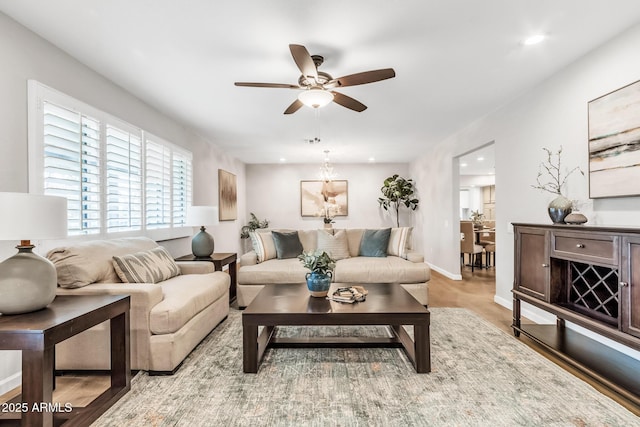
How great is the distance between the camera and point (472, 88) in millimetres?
3436

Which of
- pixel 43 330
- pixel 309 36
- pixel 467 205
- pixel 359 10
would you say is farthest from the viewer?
pixel 467 205

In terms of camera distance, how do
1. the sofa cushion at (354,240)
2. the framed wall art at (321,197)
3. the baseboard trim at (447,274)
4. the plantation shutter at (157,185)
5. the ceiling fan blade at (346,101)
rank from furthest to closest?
1. the framed wall art at (321,197)
2. the baseboard trim at (447,274)
3. the sofa cushion at (354,240)
4. the plantation shutter at (157,185)
5. the ceiling fan blade at (346,101)

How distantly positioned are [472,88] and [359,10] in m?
1.90

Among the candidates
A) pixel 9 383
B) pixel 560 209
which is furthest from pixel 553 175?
pixel 9 383

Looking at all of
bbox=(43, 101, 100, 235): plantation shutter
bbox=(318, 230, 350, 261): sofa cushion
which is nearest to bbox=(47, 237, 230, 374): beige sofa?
bbox=(43, 101, 100, 235): plantation shutter

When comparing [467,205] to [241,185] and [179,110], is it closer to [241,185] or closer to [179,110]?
[241,185]

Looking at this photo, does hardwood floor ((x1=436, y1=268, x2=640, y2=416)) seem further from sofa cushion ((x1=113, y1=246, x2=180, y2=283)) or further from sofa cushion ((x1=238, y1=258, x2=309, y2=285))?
sofa cushion ((x1=113, y1=246, x2=180, y2=283))

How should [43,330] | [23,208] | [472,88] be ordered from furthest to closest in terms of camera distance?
[472,88] → [23,208] → [43,330]

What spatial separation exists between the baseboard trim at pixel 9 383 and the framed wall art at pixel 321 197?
6.51 meters

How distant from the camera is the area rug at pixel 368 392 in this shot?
5.90ft

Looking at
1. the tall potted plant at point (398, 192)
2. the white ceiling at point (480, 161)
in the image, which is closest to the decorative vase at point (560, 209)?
the white ceiling at point (480, 161)

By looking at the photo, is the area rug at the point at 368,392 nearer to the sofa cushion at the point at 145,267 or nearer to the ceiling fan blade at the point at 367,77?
the sofa cushion at the point at 145,267

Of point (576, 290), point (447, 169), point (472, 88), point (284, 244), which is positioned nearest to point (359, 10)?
point (472, 88)

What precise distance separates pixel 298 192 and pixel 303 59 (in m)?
6.19
